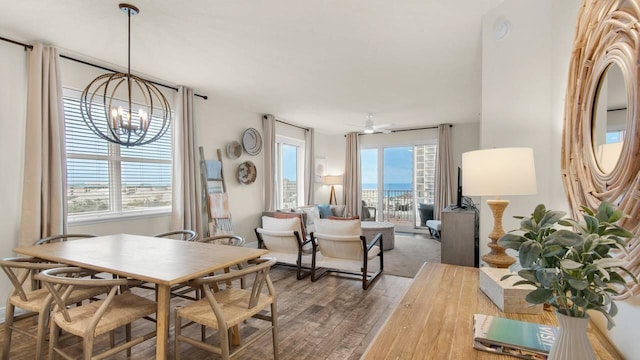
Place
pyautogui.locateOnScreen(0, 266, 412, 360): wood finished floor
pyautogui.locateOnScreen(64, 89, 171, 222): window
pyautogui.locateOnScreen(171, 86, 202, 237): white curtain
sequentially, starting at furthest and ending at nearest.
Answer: pyautogui.locateOnScreen(171, 86, 202, 237): white curtain, pyautogui.locateOnScreen(64, 89, 171, 222): window, pyautogui.locateOnScreen(0, 266, 412, 360): wood finished floor

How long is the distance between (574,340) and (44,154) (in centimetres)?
389

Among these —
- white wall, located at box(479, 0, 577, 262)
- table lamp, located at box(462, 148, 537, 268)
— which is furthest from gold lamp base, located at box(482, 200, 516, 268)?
white wall, located at box(479, 0, 577, 262)

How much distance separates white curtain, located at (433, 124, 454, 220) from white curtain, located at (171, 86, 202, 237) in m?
5.08

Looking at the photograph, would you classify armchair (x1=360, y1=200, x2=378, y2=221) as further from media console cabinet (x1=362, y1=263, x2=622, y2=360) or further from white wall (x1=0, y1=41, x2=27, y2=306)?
white wall (x1=0, y1=41, x2=27, y2=306)

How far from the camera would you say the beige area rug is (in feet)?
14.1

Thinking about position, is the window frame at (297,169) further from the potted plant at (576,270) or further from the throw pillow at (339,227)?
the potted plant at (576,270)

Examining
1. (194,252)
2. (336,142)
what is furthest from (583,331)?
(336,142)

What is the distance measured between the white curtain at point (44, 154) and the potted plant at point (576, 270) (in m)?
3.72

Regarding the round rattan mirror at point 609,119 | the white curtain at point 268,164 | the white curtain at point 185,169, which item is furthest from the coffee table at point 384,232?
the round rattan mirror at point 609,119

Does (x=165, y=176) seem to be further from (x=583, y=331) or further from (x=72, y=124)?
(x=583, y=331)

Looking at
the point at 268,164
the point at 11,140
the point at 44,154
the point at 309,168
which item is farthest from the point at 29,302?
the point at 309,168

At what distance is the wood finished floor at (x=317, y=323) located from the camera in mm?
2283

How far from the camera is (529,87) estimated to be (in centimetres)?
207

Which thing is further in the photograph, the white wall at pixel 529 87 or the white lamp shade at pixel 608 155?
the white wall at pixel 529 87
